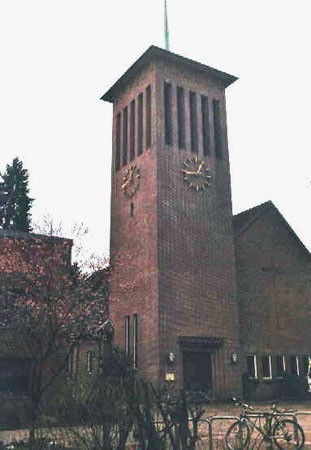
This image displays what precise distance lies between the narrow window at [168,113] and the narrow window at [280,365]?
1391 centimetres

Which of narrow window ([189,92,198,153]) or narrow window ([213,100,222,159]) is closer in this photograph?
narrow window ([189,92,198,153])

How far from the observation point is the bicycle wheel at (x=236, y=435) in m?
11.9

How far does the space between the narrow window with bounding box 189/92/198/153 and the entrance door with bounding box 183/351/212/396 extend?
38.6ft

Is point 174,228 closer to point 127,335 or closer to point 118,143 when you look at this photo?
point 127,335

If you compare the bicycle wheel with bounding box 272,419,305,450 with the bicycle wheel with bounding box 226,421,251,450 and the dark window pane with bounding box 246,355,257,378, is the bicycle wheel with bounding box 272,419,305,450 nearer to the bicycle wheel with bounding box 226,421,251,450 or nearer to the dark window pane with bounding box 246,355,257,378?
the bicycle wheel with bounding box 226,421,251,450

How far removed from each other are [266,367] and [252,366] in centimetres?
96

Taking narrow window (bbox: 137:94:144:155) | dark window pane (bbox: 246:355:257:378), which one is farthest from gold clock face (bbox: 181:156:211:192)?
dark window pane (bbox: 246:355:257:378)

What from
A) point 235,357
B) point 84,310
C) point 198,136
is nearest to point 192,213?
point 198,136

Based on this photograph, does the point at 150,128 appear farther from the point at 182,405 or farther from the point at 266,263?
the point at 182,405

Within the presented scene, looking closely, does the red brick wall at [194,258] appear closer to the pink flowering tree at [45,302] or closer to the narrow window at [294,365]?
the narrow window at [294,365]

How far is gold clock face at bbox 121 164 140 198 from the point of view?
31159mm

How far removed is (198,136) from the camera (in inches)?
1243

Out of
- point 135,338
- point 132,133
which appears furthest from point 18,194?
point 135,338

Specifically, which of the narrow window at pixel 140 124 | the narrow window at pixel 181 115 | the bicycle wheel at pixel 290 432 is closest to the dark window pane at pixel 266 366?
the narrow window at pixel 181 115
